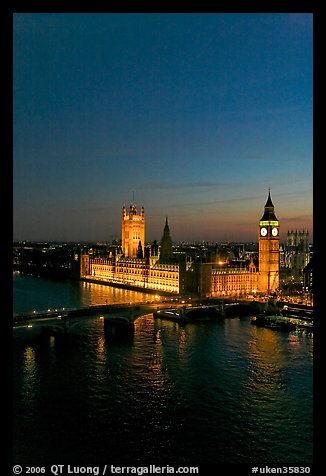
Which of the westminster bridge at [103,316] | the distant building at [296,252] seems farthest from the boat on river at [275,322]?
the distant building at [296,252]

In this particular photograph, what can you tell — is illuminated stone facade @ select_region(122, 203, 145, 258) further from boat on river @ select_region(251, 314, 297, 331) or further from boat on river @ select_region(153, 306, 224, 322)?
boat on river @ select_region(251, 314, 297, 331)

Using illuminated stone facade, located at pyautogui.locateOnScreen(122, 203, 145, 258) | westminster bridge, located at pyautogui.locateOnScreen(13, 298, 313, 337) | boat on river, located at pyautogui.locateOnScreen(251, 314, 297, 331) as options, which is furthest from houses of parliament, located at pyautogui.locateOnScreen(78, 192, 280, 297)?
boat on river, located at pyautogui.locateOnScreen(251, 314, 297, 331)

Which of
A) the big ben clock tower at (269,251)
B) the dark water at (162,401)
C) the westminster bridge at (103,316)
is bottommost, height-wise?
the dark water at (162,401)

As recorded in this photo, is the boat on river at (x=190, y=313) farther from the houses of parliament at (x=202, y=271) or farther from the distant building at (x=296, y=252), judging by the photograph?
the distant building at (x=296, y=252)

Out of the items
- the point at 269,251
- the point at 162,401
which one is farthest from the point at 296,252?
the point at 162,401

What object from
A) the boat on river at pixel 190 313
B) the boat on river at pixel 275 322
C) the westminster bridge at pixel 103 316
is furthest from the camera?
the boat on river at pixel 190 313

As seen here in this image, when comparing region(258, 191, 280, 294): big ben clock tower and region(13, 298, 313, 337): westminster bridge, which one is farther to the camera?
region(258, 191, 280, 294): big ben clock tower

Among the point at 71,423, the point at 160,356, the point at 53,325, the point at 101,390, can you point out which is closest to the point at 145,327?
the point at 53,325

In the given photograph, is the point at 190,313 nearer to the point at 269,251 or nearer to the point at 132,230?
the point at 269,251
